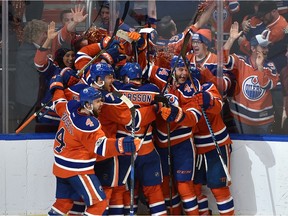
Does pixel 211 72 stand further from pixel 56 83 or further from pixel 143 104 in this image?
pixel 56 83

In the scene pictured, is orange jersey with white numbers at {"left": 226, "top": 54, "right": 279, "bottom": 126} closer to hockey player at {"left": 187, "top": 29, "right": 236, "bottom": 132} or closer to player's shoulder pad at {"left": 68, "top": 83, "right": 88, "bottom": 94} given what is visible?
hockey player at {"left": 187, "top": 29, "right": 236, "bottom": 132}

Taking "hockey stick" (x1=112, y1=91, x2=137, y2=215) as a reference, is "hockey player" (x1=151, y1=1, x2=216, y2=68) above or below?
above

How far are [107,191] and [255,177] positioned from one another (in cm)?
111

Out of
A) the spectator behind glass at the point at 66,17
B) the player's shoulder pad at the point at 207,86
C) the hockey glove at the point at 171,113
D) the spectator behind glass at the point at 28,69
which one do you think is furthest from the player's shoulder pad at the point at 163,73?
the spectator behind glass at the point at 28,69

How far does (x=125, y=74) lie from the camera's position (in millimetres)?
6160

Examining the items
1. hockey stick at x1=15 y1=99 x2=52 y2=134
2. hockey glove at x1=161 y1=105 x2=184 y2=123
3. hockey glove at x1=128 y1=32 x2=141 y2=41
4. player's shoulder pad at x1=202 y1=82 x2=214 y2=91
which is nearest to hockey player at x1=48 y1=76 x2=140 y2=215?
hockey glove at x1=161 y1=105 x2=184 y2=123

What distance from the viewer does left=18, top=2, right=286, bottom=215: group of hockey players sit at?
5.89 meters

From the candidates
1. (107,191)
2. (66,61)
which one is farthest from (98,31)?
(107,191)

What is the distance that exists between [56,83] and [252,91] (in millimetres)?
1415

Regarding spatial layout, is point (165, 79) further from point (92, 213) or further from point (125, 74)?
point (92, 213)

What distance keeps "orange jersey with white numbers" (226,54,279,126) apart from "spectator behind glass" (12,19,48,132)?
4.57ft

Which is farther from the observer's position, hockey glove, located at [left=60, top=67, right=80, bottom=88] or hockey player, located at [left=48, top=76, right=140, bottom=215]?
hockey glove, located at [left=60, top=67, right=80, bottom=88]

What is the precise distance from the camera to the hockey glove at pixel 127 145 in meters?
5.71

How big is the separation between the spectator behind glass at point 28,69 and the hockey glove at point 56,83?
11.8 inches
